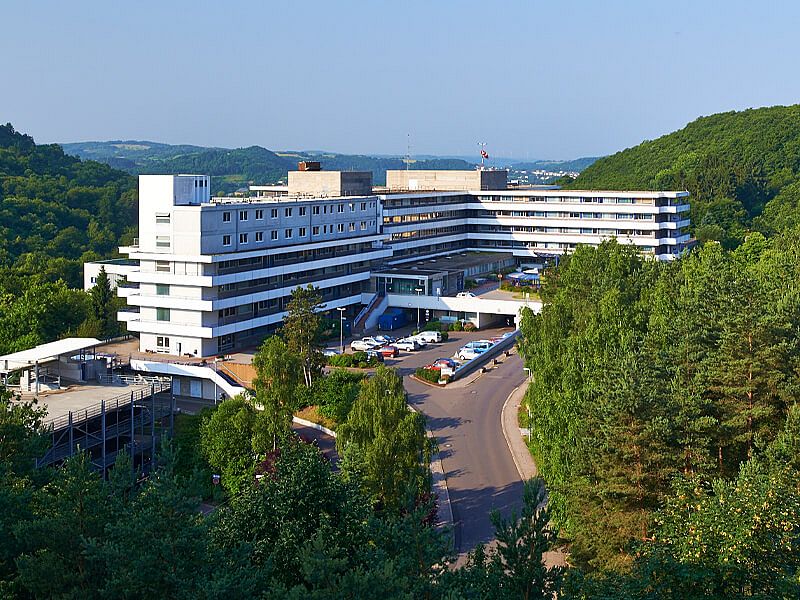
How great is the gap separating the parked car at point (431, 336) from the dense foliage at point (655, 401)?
80.3ft

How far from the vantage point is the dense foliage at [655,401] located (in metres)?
29.7

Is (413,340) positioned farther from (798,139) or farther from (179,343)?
(798,139)

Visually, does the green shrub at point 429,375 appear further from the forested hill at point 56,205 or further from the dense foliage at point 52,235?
the forested hill at point 56,205

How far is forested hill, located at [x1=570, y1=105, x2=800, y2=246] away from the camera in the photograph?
420 ft

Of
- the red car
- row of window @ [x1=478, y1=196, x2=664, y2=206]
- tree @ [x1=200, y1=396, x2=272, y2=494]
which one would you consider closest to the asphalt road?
the red car

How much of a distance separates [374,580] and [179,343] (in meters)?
45.3

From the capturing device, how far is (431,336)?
69188mm

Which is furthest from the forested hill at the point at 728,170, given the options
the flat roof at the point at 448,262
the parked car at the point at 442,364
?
the parked car at the point at 442,364

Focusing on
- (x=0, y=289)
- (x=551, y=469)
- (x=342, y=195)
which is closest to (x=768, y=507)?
(x=551, y=469)

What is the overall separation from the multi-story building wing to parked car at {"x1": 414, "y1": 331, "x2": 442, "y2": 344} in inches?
359

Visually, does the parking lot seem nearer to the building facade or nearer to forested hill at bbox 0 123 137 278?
the building facade

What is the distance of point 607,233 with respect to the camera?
326ft

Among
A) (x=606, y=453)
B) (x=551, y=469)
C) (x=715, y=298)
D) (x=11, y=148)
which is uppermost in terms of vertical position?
(x=11, y=148)

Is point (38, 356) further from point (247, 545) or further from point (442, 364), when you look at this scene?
point (247, 545)
